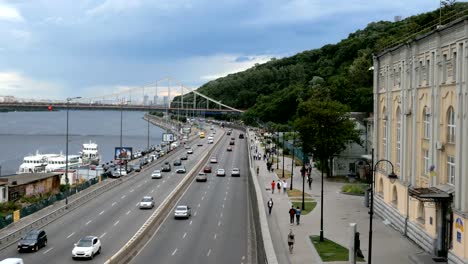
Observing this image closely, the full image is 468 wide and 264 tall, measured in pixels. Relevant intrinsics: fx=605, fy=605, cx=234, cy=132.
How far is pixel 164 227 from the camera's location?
44375mm

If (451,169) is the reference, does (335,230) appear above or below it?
below

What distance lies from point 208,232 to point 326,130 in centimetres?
3117

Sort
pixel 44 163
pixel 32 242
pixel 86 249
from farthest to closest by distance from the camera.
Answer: pixel 44 163
pixel 32 242
pixel 86 249

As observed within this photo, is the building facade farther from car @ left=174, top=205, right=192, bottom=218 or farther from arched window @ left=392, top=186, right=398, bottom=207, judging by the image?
car @ left=174, top=205, right=192, bottom=218

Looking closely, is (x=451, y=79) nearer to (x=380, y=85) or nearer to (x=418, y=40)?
(x=418, y=40)

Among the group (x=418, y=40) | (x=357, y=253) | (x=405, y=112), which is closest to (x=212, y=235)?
(x=357, y=253)

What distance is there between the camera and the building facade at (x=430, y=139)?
2791 cm

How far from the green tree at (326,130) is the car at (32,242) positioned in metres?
39.5

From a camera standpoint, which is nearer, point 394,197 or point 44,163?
point 394,197

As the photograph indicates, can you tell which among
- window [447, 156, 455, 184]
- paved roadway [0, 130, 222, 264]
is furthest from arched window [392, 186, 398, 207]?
paved roadway [0, 130, 222, 264]

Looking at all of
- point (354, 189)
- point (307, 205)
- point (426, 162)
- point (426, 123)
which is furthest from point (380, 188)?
point (426, 123)

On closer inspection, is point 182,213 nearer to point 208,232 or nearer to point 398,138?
point 208,232

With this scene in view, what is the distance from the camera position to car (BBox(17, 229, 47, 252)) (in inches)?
1347

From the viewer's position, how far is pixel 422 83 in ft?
117
